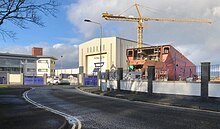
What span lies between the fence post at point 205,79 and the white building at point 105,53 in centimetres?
5576

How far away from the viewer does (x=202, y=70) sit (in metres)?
17.9

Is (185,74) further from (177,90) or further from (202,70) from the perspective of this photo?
(202,70)

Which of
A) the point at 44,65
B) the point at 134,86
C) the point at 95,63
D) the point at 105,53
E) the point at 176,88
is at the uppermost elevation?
the point at 105,53

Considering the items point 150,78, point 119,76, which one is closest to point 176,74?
point 150,78

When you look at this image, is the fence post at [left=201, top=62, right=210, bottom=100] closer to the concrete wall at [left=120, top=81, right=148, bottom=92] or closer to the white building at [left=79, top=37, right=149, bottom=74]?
the concrete wall at [left=120, top=81, right=148, bottom=92]

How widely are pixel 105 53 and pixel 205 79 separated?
64.6 meters

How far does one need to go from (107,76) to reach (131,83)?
7.64 m

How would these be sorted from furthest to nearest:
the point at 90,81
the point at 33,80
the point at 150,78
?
1. the point at 33,80
2. the point at 90,81
3. the point at 150,78

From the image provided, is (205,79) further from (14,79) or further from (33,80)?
(14,79)

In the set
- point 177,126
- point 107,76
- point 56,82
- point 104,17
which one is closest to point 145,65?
point 107,76

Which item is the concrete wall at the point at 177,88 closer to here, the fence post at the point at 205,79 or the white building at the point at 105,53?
the fence post at the point at 205,79

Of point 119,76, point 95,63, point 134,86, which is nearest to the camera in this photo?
point 134,86

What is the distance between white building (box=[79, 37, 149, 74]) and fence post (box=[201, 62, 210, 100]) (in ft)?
183

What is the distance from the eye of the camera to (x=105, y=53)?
268 ft
